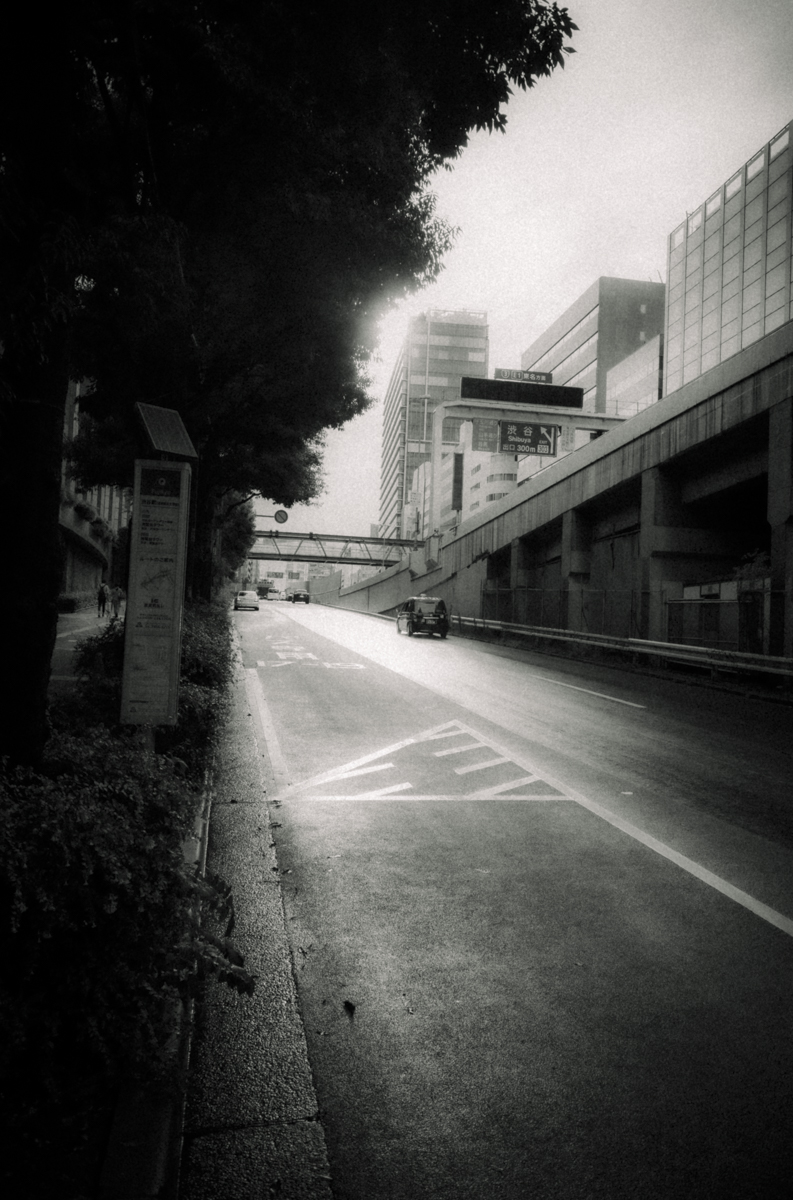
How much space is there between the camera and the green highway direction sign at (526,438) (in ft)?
143

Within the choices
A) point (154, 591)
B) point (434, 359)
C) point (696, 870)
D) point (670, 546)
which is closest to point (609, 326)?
point (670, 546)

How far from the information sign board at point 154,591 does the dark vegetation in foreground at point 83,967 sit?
7.46 feet

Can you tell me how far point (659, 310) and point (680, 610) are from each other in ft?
264

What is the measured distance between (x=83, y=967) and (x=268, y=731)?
820 cm

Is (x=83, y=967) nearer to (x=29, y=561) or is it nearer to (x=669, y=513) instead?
(x=29, y=561)

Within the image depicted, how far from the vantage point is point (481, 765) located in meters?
8.91

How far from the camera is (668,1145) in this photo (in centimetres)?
263

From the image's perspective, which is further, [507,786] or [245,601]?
[245,601]

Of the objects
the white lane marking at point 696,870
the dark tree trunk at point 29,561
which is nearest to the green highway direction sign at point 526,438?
the white lane marking at point 696,870

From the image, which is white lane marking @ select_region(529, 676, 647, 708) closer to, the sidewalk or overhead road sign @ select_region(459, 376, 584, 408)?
the sidewalk

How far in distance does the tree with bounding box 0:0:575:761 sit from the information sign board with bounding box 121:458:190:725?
1171mm

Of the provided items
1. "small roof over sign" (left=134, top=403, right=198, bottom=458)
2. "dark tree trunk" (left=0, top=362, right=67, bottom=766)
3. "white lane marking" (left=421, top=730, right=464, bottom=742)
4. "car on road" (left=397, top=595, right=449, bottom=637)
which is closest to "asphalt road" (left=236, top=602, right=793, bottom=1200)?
"white lane marking" (left=421, top=730, right=464, bottom=742)

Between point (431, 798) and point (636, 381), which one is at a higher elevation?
point (636, 381)

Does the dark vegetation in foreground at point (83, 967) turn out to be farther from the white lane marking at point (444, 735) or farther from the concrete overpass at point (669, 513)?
the concrete overpass at point (669, 513)
